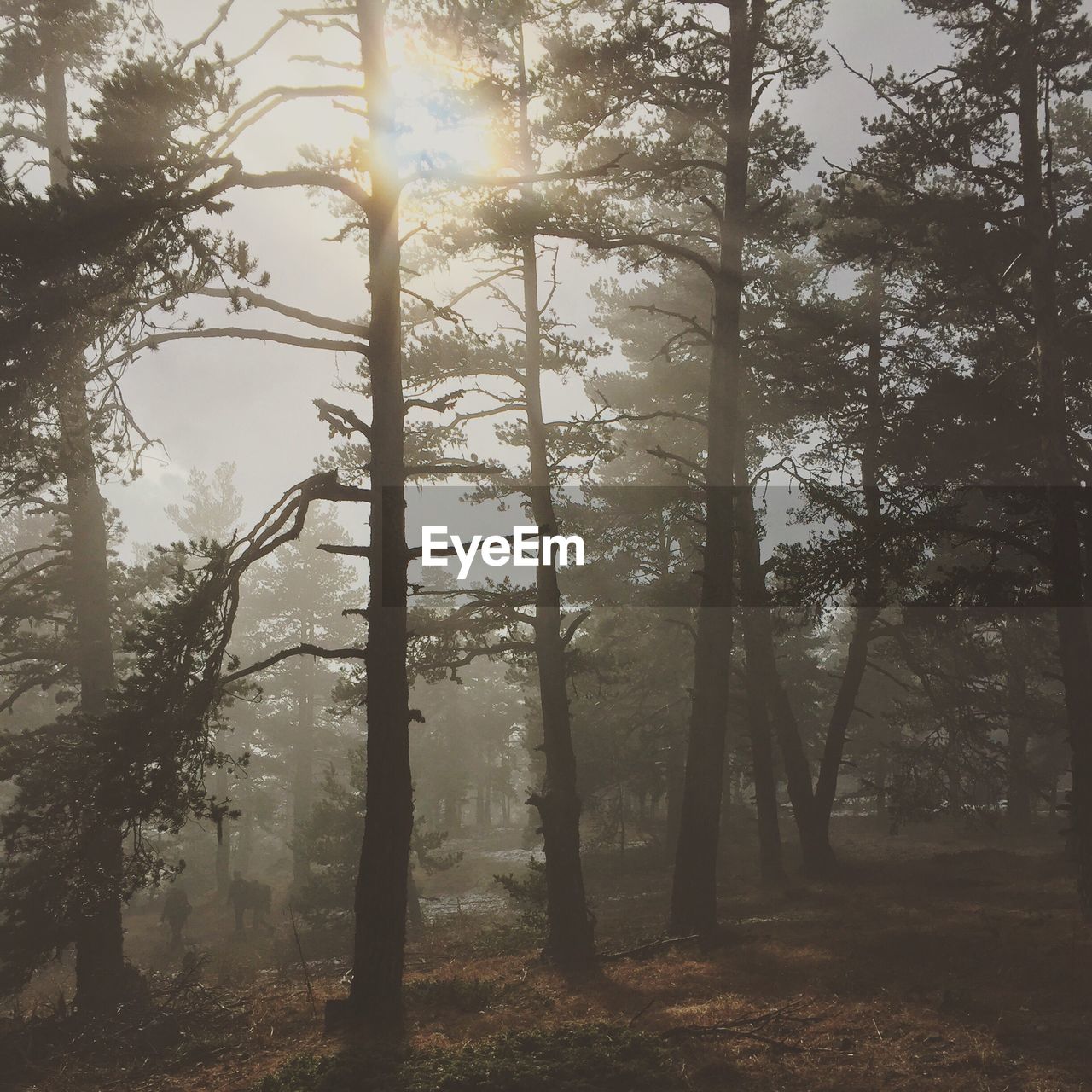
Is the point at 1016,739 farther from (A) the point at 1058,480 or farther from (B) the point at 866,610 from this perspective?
(A) the point at 1058,480

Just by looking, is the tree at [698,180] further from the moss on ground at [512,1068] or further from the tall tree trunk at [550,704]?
the moss on ground at [512,1068]

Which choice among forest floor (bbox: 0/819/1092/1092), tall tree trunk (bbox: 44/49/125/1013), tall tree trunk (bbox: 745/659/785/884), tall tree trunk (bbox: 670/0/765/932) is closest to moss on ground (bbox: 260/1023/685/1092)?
forest floor (bbox: 0/819/1092/1092)

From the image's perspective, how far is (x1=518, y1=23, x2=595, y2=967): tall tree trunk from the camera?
1277 cm

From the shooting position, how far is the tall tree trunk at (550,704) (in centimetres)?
1277

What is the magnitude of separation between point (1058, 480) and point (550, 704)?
790 cm

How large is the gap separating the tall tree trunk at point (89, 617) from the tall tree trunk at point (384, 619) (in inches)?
104

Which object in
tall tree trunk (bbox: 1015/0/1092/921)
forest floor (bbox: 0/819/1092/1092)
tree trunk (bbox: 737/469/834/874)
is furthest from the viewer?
tree trunk (bbox: 737/469/834/874)

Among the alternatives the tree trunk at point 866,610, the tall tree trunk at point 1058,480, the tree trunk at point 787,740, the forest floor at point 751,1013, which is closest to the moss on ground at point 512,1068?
the forest floor at point 751,1013

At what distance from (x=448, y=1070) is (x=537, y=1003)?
385 cm

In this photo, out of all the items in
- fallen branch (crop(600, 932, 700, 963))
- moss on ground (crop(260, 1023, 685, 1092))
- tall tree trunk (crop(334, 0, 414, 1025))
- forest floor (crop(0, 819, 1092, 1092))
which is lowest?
fallen branch (crop(600, 932, 700, 963))

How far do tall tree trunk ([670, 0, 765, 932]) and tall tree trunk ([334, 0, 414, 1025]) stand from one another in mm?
5045

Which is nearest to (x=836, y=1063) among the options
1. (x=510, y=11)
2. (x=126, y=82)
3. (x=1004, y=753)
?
(x=126, y=82)

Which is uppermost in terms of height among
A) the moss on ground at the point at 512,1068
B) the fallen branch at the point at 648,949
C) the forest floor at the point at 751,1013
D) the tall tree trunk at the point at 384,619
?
the tall tree trunk at the point at 384,619

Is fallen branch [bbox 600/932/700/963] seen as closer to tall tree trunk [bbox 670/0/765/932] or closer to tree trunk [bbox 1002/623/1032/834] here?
tall tree trunk [bbox 670/0/765/932]
